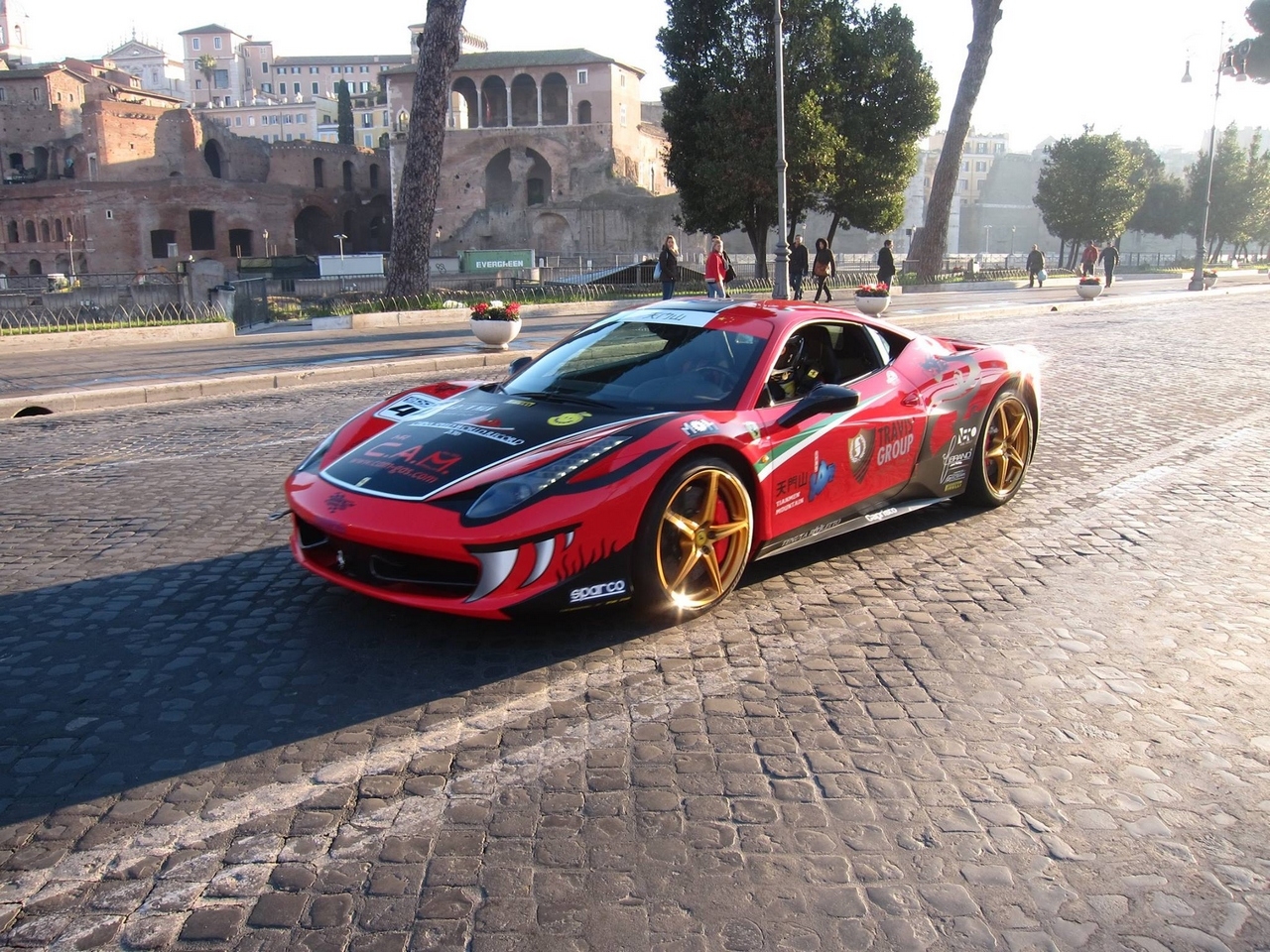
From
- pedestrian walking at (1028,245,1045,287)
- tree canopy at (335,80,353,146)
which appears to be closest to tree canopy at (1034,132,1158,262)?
pedestrian walking at (1028,245,1045,287)

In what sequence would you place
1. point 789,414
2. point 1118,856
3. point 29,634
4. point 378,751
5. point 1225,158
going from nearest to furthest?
point 1118,856, point 378,751, point 29,634, point 789,414, point 1225,158

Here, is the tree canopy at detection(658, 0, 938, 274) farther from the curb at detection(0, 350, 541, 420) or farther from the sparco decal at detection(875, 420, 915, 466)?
the sparco decal at detection(875, 420, 915, 466)

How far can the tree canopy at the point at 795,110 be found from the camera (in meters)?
38.8

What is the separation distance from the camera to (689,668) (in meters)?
4.19

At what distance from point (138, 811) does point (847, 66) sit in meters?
42.4

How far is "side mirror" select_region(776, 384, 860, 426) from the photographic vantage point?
506 cm

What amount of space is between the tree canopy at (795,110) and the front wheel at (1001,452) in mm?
33251

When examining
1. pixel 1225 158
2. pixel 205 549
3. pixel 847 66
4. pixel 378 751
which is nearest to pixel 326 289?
pixel 847 66

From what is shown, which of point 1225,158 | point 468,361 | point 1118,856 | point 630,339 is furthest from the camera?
point 1225,158

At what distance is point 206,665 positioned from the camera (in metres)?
4.15

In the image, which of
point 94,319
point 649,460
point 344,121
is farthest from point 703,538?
point 344,121

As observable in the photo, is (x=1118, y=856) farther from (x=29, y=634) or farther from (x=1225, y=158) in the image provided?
(x=1225, y=158)

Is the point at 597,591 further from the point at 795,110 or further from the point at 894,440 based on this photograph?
the point at 795,110

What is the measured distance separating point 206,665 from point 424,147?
69.5ft
